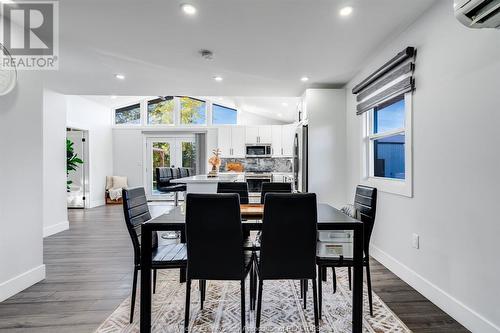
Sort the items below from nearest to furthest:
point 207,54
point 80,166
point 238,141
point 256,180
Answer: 1. point 207,54
2. point 80,166
3. point 256,180
4. point 238,141

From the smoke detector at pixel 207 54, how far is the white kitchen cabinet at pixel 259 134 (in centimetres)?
464

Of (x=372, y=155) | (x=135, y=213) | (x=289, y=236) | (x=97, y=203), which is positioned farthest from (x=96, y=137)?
(x=289, y=236)

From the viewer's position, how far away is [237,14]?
7.83ft

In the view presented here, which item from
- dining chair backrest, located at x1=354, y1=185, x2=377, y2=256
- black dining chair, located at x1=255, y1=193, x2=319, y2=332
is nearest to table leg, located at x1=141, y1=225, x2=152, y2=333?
black dining chair, located at x1=255, y1=193, x2=319, y2=332

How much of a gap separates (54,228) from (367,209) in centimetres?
489

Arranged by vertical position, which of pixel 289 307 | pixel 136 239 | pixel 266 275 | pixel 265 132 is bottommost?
pixel 289 307

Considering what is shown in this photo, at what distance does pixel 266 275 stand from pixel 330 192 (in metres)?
2.85

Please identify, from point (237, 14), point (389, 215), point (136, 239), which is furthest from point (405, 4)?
point (136, 239)

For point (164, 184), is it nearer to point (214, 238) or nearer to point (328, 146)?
point (328, 146)

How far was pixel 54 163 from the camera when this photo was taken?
Result: 482 centimetres

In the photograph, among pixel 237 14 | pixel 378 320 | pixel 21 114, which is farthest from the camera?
pixel 21 114

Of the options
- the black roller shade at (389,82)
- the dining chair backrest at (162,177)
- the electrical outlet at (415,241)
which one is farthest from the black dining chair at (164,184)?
the electrical outlet at (415,241)

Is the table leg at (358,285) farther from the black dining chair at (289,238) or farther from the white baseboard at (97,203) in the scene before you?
the white baseboard at (97,203)

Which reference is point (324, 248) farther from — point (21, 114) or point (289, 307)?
point (21, 114)
